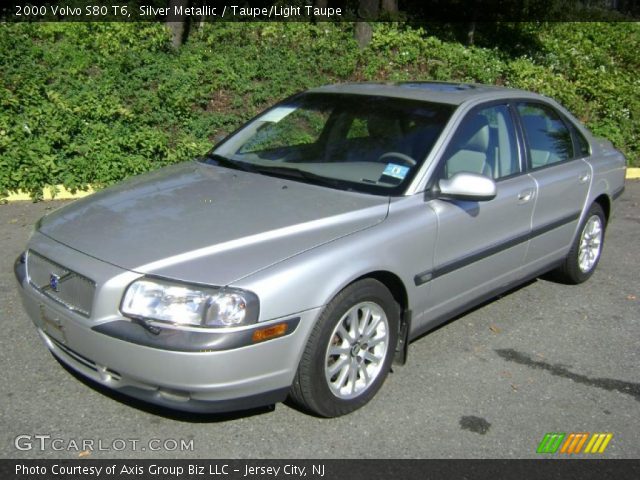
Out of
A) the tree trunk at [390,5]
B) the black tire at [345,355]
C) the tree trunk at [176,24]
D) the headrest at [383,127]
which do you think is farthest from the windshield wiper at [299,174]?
the tree trunk at [390,5]

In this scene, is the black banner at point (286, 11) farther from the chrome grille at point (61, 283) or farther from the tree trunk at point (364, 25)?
the chrome grille at point (61, 283)

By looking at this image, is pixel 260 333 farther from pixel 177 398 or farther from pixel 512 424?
pixel 512 424

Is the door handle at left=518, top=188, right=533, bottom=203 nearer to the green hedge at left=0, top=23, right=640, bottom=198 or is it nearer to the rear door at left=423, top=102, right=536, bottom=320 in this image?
the rear door at left=423, top=102, right=536, bottom=320

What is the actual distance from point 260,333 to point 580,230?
3270 millimetres

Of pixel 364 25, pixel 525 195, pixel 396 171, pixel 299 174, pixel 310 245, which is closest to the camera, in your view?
pixel 310 245

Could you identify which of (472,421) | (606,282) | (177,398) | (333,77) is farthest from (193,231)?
(333,77)

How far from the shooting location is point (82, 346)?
10.5ft

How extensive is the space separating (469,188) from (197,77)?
21.7 ft

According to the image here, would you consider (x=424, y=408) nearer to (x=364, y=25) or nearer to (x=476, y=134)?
(x=476, y=134)

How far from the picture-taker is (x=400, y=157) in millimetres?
4074

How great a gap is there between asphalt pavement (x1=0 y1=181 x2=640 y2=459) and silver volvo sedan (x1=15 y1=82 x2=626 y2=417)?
0.78 ft
